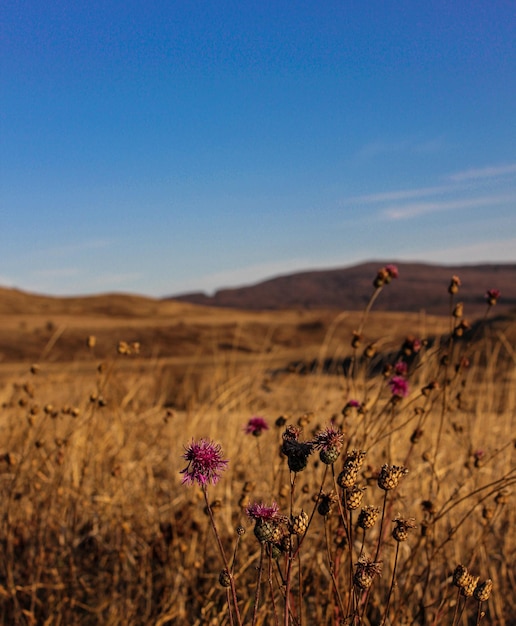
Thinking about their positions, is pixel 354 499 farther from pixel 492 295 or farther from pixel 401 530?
pixel 492 295

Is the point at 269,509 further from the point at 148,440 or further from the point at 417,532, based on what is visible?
the point at 148,440

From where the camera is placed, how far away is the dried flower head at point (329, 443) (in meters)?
1.25

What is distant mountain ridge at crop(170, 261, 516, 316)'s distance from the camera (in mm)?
65625

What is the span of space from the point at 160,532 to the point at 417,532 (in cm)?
127

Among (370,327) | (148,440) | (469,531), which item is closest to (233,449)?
(148,440)

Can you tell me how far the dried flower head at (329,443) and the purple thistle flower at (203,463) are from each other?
0.21m

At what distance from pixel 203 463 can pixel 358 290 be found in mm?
78300

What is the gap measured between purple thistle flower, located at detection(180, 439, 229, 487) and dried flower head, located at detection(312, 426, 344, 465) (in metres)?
0.21

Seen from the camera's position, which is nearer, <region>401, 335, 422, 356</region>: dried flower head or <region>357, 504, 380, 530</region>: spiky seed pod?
<region>357, 504, 380, 530</region>: spiky seed pod

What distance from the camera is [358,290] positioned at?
257 feet

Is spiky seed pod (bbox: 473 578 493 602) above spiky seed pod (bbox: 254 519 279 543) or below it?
below

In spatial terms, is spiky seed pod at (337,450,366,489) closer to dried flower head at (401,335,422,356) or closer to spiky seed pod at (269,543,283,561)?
spiky seed pod at (269,543,283,561)

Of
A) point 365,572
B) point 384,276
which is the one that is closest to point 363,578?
point 365,572

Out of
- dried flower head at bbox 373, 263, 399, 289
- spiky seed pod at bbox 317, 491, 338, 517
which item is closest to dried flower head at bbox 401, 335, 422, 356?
dried flower head at bbox 373, 263, 399, 289
